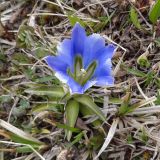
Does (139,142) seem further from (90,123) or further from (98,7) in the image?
(98,7)

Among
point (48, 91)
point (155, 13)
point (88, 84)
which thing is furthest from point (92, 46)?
point (155, 13)

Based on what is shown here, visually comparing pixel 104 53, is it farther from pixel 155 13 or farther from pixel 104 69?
pixel 155 13

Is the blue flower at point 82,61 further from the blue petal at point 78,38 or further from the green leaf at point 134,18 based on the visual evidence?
the green leaf at point 134,18

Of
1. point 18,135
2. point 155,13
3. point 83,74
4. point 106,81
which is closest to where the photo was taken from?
point 106,81

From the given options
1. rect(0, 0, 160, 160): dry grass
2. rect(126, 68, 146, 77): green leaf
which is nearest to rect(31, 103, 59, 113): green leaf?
rect(0, 0, 160, 160): dry grass

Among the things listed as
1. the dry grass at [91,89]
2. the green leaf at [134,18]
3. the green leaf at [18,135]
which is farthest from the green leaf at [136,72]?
the green leaf at [18,135]

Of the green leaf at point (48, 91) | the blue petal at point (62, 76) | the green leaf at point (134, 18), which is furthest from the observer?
the green leaf at point (134, 18)

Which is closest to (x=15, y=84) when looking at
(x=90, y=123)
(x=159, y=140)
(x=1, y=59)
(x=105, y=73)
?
(x=1, y=59)
